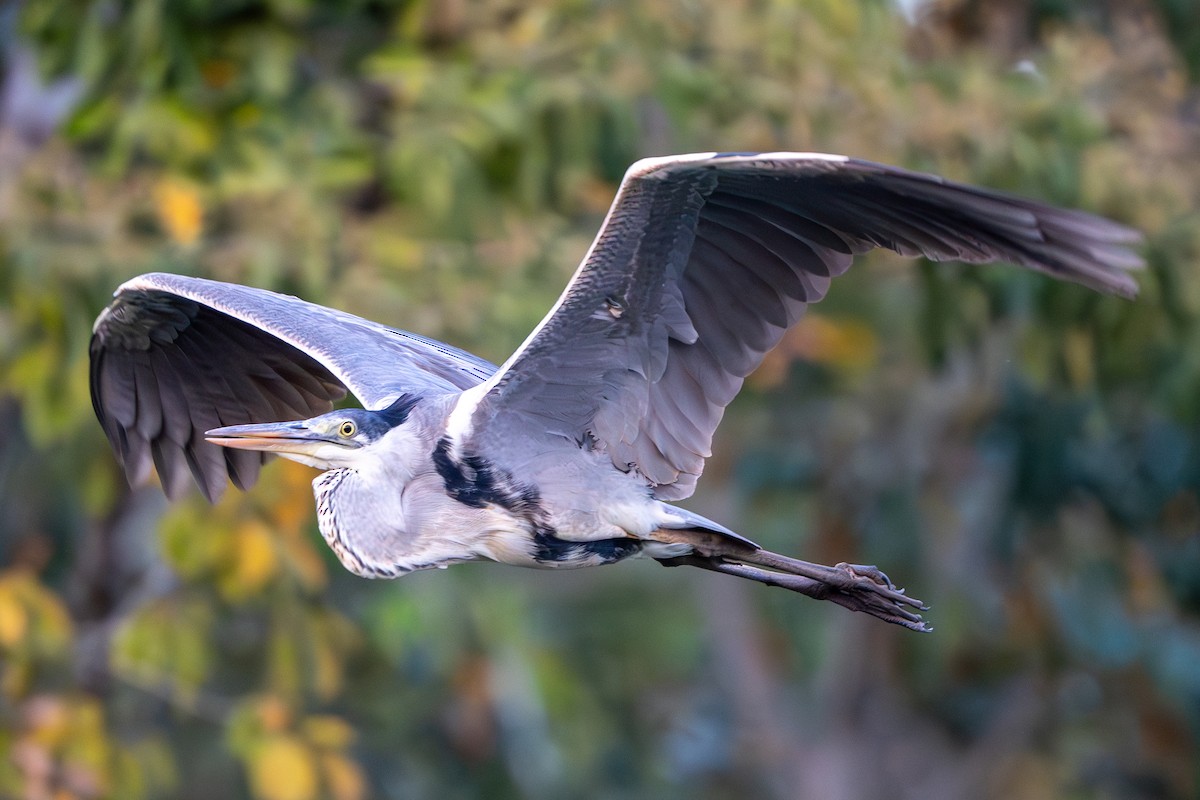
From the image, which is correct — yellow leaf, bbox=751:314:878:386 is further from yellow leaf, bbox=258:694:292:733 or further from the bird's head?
the bird's head

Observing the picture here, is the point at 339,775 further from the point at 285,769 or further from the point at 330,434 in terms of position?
the point at 330,434

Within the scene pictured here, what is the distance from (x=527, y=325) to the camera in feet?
22.5

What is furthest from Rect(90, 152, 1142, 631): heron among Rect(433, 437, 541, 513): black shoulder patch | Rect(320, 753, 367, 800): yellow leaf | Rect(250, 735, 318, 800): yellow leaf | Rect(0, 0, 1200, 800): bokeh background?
Rect(320, 753, 367, 800): yellow leaf

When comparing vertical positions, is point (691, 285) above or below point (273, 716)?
above

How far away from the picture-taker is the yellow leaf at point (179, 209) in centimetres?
659

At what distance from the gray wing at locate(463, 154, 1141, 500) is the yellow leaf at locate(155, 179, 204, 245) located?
114 inches

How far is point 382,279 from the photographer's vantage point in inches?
271

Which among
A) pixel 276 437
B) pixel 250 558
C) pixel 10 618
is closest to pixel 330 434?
pixel 276 437

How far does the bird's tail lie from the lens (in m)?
4.04

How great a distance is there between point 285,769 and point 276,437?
3.01 metres

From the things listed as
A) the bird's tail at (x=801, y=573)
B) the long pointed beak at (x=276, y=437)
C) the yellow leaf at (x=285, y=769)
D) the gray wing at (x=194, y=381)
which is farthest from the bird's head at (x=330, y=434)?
the yellow leaf at (x=285, y=769)

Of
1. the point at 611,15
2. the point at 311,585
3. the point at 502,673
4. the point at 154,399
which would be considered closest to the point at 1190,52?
the point at 611,15

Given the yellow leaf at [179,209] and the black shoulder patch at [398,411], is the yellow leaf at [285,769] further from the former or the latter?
the black shoulder patch at [398,411]

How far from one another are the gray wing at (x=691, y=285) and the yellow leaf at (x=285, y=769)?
3052 mm
